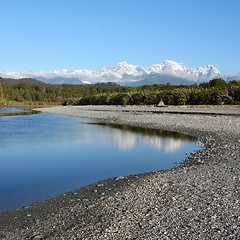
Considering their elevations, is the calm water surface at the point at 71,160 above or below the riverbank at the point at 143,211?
below

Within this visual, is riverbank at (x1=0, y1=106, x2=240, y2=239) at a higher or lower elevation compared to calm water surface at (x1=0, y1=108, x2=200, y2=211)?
higher

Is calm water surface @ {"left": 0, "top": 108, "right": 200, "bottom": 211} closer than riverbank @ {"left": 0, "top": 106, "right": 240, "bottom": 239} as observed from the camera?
No

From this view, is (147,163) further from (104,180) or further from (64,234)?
(64,234)

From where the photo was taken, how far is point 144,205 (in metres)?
7.89

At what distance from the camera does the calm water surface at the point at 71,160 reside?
1050 cm

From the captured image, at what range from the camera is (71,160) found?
1541 cm

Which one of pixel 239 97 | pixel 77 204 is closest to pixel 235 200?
pixel 77 204

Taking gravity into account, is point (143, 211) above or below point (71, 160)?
above

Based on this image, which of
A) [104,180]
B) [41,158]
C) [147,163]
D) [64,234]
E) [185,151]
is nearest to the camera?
[64,234]

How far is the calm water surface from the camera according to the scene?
10.5 m

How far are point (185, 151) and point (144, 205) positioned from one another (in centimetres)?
982

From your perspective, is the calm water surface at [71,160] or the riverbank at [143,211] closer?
the riverbank at [143,211]

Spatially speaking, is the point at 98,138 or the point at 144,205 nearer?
the point at 144,205

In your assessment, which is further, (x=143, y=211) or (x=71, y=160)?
(x=71, y=160)
